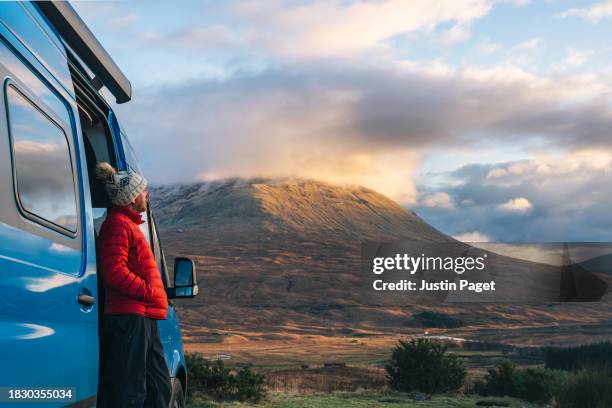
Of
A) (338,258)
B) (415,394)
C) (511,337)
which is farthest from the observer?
(338,258)

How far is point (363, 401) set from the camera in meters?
17.0

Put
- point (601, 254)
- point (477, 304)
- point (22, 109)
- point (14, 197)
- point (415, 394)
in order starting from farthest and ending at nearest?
point (477, 304) < point (601, 254) < point (415, 394) < point (22, 109) < point (14, 197)

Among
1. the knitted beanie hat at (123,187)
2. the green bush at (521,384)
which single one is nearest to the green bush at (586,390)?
the green bush at (521,384)

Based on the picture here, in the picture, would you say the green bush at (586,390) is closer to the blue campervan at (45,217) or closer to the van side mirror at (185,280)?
the van side mirror at (185,280)

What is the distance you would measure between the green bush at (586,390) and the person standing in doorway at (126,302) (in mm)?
12506

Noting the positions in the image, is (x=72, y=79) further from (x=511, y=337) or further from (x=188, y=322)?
(x=188, y=322)

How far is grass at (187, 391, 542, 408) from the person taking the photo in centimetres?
1579

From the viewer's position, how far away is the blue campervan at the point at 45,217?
2605 millimetres

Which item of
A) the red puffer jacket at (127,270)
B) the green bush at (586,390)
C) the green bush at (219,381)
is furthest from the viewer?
the green bush at (219,381)

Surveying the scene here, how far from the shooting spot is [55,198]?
3156 mm

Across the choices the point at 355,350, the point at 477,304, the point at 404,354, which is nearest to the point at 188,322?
the point at 355,350

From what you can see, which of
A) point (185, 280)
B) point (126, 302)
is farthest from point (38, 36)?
point (185, 280)

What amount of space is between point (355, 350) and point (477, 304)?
185 feet

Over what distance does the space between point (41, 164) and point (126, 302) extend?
3.09 ft
